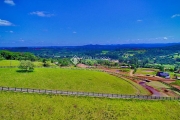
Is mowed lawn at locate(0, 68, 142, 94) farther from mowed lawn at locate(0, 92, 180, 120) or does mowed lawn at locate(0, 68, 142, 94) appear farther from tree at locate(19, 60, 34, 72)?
mowed lawn at locate(0, 92, 180, 120)

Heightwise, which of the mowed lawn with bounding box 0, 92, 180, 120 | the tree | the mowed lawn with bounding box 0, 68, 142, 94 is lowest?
the mowed lawn with bounding box 0, 92, 180, 120

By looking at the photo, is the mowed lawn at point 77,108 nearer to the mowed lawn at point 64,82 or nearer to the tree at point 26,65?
the mowed lawn at point 64,82

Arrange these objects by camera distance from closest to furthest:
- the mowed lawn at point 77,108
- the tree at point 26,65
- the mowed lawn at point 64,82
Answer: the mowed lawn at point 77,108
the mowed lawn at point 64,82
the tree at point 26,65

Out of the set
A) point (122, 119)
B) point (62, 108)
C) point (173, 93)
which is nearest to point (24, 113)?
point (62, 108)

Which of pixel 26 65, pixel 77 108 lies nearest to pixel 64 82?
pixel 77 108

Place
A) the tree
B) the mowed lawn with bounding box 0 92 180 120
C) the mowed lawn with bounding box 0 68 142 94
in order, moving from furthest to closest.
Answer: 1. the tree
2. the mowed lawn with bounding box 0 68 142 94
3. the mowed lawn with bounding box 0 92 180 120

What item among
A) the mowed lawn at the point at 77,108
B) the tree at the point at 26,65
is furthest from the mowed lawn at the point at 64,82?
the mowed lawn at the point at 77,108

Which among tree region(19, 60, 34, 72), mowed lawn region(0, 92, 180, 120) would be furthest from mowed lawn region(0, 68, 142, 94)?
mowed lawn region(0, 92, 180, 120)

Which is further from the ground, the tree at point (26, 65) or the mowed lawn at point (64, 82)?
the tree at point (26, 65)

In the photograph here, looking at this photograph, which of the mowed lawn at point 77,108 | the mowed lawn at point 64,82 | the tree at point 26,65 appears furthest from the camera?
the tree at point 26,65
